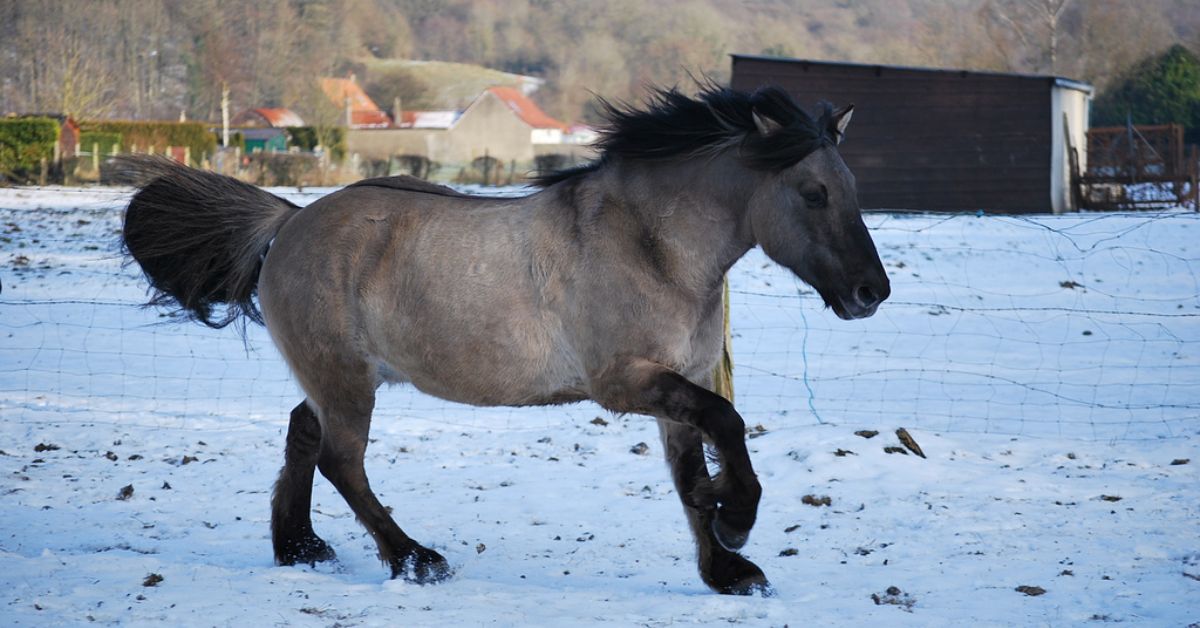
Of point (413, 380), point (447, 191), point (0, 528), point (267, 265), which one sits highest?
point (447, 191)

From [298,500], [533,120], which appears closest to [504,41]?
[533,120]

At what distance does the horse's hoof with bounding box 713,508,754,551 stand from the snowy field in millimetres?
243

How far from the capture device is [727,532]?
4402 mm

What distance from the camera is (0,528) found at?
18.0 feet

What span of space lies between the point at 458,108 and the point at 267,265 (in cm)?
7704

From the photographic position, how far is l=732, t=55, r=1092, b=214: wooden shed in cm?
2591

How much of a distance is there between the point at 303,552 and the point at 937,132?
23944mm

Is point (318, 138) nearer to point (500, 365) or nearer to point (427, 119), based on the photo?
point (427, 119)

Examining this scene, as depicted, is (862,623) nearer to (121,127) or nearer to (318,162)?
(318,162)

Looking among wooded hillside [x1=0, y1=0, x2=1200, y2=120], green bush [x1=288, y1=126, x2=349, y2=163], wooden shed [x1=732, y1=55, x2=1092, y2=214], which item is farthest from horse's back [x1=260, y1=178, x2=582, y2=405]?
green bush [x1=288, y1=126, x2=349, y2=163]

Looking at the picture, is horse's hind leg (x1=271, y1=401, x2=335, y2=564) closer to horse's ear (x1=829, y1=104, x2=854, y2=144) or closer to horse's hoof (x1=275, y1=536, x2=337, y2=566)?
horse's hoof (x1=275, y1=536, x2=337, y2=566)

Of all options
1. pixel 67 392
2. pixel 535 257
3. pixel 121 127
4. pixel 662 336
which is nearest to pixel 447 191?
pixel 535 257

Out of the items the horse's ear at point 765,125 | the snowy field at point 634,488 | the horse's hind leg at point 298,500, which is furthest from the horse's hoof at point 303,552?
the horse's ear at point 765,125

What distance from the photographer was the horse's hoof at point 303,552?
5.08 metres
